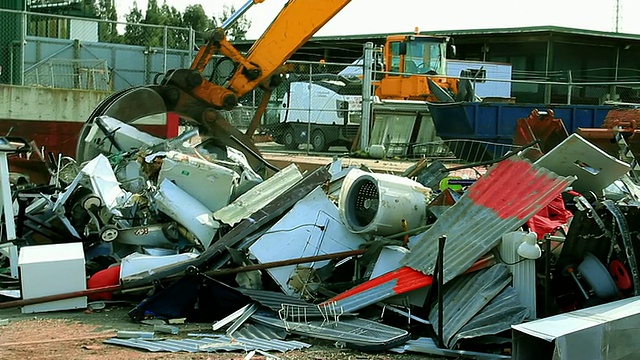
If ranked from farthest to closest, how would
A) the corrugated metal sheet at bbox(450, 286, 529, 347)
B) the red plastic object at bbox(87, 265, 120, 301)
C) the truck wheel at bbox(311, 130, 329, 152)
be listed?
the truck wheel at bbox(311, 130, 329, 152)
the red plastic object at bbox(87, 265, 120, 301)
the corrugated metal sheet at bbox(450, 286, 529, 347)

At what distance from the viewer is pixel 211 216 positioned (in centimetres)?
807

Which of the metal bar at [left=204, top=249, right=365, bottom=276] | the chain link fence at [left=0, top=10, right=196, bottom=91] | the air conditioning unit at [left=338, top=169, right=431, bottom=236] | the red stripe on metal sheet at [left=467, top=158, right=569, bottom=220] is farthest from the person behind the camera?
the chain link fence at [left=0, top=10, right=196, bottom=91]

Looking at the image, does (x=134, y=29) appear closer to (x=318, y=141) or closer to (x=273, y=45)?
(x=318, y=141)

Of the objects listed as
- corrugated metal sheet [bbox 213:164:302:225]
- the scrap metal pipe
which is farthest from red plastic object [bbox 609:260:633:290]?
corrugated metal sheet [bbox 213:164:302:225]

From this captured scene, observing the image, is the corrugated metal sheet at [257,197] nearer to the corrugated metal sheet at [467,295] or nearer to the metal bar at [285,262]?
the metal bar at [285,262]

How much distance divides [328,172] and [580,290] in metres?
3.05

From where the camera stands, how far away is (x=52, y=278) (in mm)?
6652

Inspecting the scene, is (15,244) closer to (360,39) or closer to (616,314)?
(616,314)

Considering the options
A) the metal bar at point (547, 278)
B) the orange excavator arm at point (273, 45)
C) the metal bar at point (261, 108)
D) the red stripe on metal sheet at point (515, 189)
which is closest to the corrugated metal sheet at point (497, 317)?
the metal bar at point (547, 278)

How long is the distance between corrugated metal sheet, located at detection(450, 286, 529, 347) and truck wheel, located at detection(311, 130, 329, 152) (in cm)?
1498

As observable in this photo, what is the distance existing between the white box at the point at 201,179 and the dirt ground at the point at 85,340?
1.91m

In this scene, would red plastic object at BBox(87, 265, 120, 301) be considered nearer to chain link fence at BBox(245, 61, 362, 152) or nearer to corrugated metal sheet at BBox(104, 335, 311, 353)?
corrugated metal sheet at BBox(104, 335, 311, 353)

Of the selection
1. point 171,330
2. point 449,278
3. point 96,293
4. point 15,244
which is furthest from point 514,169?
point 15,244

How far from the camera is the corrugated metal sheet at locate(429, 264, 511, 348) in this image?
5.64 metres
